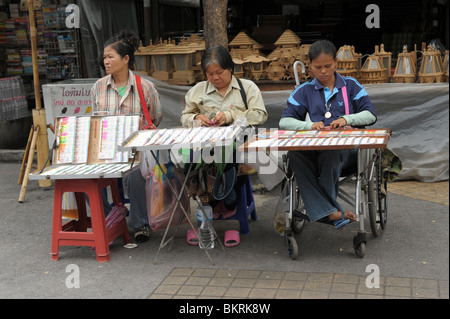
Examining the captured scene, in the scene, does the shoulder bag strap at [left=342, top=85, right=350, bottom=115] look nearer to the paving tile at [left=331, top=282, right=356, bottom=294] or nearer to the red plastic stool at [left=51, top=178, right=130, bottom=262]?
the paving tile at [left=331, top=282, right=356, bottom=294]

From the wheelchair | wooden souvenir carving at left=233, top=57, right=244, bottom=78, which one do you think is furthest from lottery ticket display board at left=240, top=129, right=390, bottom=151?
wooden souvenir carving at left=233, top=57, right=244, bottom=78

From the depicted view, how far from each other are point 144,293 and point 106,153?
1.22 metres

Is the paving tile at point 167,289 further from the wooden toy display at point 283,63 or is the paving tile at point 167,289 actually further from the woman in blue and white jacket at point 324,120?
the wooden toy display at point 283,63

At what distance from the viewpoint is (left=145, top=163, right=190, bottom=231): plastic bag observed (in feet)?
14.5

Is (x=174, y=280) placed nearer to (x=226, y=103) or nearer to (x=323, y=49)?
(x=226, y=103)

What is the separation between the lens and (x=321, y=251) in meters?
4.30

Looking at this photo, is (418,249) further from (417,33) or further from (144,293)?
(417,33)

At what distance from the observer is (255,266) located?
4.06 metres

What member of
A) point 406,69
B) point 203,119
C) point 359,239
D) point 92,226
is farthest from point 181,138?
point 406,69

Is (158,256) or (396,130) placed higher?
(396,130)

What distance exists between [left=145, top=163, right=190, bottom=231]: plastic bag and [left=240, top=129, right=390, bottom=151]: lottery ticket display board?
2.50ft

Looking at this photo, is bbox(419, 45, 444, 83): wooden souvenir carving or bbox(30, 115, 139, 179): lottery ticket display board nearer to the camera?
bbox(30, 115, 139, 179): lottery ticket display board

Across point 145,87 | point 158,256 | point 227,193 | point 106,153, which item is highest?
point 145,87

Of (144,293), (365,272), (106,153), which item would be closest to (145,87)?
(106,153)
